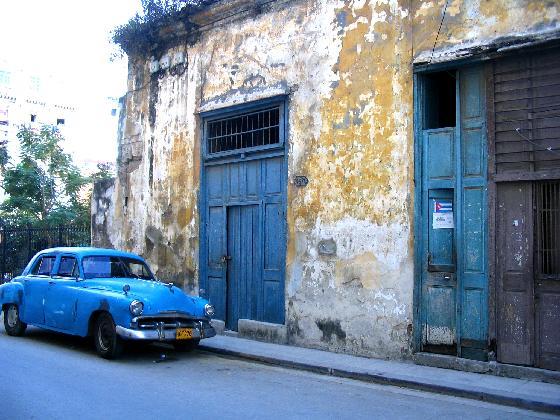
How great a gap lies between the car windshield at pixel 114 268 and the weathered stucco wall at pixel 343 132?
1981mm

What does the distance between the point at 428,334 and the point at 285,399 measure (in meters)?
2.71

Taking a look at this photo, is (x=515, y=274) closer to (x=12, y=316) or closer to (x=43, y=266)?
(x=43, y=266)

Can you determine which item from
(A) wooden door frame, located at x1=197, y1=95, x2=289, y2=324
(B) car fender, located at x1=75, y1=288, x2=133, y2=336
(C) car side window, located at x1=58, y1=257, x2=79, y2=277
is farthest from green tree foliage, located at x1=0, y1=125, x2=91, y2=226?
(B) car fender, located at x1=75, y1=288, x2=133, y2=336

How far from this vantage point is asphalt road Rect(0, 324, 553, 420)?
5.90m

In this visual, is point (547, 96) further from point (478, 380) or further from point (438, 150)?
point (478, 380)

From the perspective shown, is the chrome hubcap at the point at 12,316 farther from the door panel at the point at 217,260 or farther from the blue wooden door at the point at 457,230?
the blue wooden door at the point at 457,230

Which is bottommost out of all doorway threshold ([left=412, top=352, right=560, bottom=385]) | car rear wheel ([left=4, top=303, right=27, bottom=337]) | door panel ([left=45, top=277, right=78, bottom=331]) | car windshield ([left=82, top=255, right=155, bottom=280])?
doorway threshold ([left=412, top=352, right=560, bottom=385])

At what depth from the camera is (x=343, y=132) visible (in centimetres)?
956

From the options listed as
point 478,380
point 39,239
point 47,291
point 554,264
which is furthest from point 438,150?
point 39,239

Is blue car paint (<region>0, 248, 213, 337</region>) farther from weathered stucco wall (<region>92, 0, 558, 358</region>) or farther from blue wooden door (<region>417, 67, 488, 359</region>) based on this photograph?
blue wooden door (<region>417, 67, 488, 359</region>)

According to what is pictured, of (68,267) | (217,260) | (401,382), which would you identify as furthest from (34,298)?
(401,382)

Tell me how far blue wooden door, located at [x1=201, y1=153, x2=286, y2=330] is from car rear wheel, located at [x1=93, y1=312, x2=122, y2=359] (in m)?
3.00

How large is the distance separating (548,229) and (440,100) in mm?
2551

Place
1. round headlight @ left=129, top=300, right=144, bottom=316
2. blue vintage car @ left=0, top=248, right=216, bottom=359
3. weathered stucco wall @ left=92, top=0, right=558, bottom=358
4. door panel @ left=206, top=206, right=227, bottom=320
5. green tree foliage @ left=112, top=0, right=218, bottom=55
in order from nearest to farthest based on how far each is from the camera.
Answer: round headlight @ left=129, top=300, right=144, bottom=316 → blue vintage car @ left=0, top=248, right=216, bottom=359 → weathered stucco wall @ left=92, top=0, right=558, bottom=358 → door panel @ left=206, top=206, right=227, bottom=320 → green tree foliage @ left=112, top=0, right=218, bottom=55
